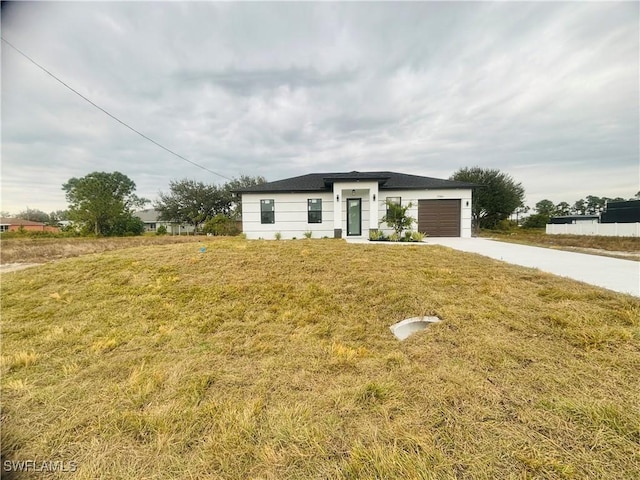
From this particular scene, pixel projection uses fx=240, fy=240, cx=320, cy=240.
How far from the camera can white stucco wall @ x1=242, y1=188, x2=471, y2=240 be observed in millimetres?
13625

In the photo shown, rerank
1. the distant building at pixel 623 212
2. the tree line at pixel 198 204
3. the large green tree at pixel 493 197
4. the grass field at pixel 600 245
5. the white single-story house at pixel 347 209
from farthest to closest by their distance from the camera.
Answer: the tree line at pixel 198 204, the large green tree at pixel 493 197, the distant building at pixel 623 212, the white single-story house at pixel 347 209, the grass field at pixel 600 245

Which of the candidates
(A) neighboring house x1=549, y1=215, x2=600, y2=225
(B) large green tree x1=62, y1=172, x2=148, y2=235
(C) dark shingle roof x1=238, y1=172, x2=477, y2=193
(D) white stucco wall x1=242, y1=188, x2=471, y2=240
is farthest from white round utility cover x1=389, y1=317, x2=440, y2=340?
(A) neighboring house x1=549, y1=215, x2=600, y2=225

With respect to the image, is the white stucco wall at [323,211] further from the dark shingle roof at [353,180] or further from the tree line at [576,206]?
the tree line at [576,206]

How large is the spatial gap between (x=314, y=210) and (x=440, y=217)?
7226 mm

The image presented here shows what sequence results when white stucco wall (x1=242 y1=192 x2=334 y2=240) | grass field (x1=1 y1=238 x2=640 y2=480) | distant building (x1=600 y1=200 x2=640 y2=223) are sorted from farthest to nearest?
distant building (x1=600 y1=200 x2=640 y2=223) < white stucco wall (x1=242 y1=192 x2=334 y2=240) < grass field (x1=1 y1=238 x2=640 y2=480)

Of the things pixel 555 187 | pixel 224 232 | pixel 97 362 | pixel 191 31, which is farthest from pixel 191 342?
pixel 555 187

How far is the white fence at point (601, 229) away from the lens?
1762 centimetres

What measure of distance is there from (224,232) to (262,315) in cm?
2195

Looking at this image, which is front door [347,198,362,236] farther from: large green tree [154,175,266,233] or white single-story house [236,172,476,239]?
large green tree [154,175,266,233]

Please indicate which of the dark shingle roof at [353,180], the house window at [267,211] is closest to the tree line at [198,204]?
the house window at [267,211]

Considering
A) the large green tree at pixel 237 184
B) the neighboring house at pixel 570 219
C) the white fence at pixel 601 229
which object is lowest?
the white fence at pixel 601 229

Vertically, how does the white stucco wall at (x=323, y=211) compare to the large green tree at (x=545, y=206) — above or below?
below

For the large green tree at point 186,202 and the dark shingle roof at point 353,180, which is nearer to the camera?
the dark shingle roof at point 353,180

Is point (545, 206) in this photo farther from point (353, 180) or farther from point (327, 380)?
point (327, 380)
